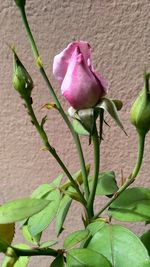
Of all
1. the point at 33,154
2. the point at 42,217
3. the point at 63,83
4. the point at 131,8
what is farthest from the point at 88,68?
the point at 33,154

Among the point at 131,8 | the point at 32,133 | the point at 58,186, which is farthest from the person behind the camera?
the point at 32,133

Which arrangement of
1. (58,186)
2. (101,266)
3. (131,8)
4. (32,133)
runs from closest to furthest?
(101,266)
(58,186)
(131,8)
(32,133)

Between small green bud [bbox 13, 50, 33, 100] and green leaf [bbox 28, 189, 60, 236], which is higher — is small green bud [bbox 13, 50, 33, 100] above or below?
above

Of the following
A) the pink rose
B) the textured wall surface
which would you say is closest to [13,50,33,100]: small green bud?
the pink rose

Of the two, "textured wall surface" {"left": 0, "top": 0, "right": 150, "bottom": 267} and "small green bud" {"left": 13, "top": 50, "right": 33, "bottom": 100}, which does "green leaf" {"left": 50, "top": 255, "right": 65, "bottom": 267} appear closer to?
"small green bud" {"left": 13, "top": 50, "right": 33, "bottom": 100}

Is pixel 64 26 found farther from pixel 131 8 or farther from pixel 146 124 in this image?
pixel 146 124
